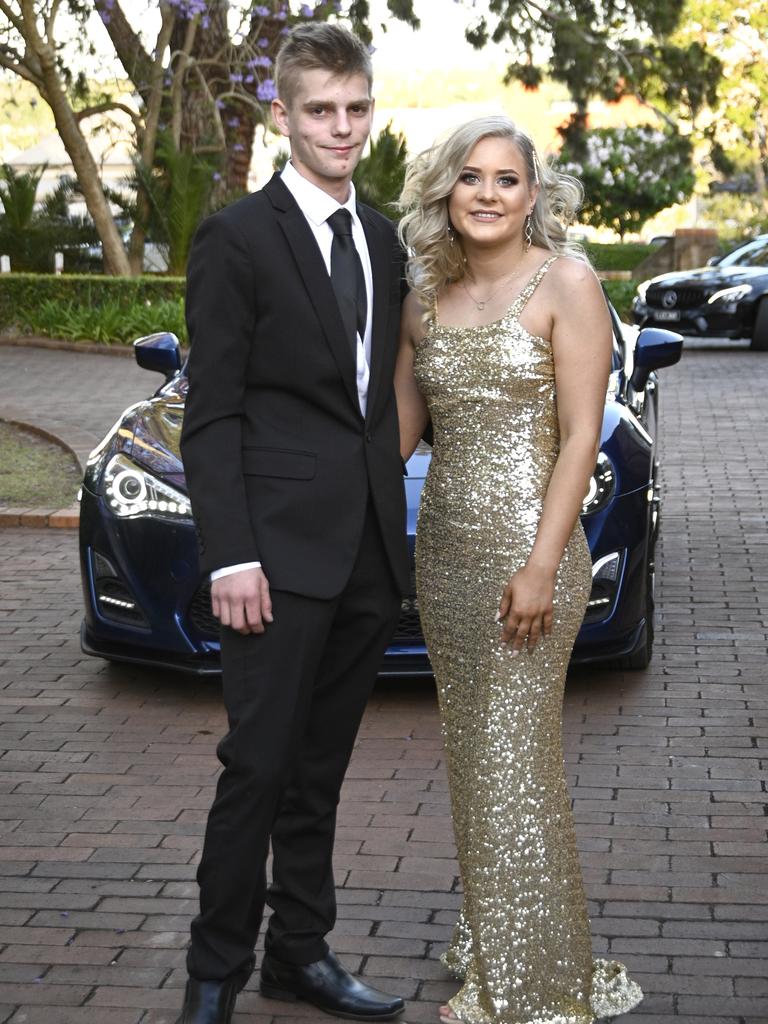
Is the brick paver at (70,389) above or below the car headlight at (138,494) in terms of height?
below

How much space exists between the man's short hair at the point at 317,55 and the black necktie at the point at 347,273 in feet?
0.90

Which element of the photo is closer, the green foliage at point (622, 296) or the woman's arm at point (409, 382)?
the woman's arm at point (409, 382)

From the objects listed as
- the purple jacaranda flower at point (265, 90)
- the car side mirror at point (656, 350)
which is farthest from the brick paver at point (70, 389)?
the car side mirror at point (656, 350)

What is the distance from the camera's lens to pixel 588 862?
14.4 feet

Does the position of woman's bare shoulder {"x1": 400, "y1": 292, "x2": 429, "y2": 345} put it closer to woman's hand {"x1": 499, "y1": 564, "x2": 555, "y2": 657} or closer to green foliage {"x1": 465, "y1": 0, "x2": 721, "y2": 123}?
woman's hand {"x1": 499, "y1": 564, "x2": 555, "y2": 657}

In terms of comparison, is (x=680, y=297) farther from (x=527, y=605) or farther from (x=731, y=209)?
(x=731, y=209)

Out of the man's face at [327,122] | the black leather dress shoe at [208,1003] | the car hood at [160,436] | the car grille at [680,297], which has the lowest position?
the car grille at [680,297]

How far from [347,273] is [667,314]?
58.7 feet

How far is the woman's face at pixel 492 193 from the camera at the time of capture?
3.29 meters

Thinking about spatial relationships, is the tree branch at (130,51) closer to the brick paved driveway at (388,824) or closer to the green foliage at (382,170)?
the green foliage at (382,170)

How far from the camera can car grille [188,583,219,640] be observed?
5.68 metres

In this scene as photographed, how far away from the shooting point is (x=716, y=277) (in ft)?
67.3

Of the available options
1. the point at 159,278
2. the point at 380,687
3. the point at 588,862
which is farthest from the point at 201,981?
the point at 159,278

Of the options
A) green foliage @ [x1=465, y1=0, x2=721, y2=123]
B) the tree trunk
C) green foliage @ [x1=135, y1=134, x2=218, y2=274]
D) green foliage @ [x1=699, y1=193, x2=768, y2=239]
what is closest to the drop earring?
green foliage @ [x1=135, y1=134, x2=218, y2=274]
